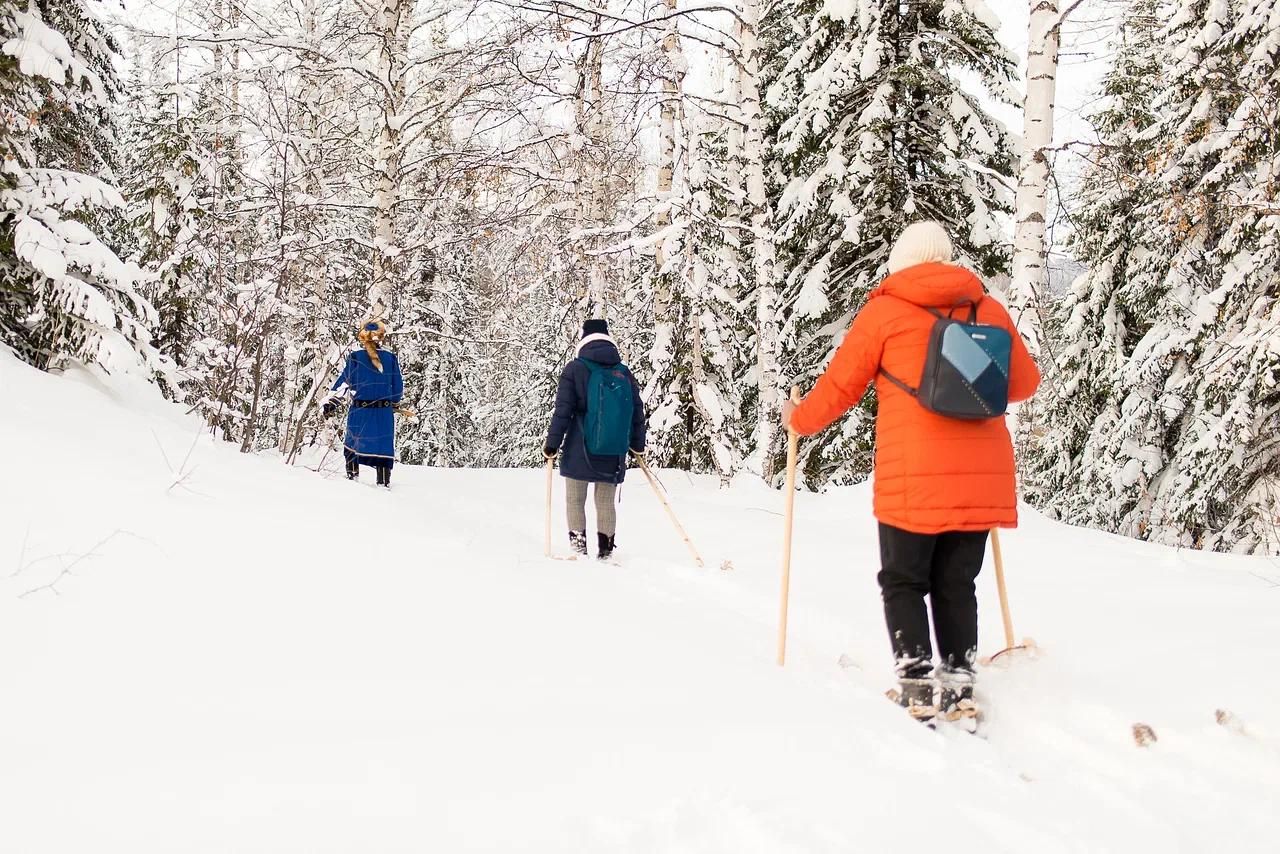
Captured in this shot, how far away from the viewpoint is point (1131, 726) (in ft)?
10.7

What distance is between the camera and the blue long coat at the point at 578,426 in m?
6.37

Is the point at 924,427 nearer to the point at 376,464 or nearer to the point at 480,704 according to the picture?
the point at 480,704

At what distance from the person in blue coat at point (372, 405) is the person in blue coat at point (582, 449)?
134 inches

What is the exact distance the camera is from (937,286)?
336 centimetres

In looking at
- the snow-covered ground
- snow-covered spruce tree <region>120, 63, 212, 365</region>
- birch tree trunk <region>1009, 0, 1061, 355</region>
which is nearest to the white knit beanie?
the snow-covered ground

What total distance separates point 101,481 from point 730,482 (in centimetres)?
868

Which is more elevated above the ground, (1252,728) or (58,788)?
(58,788)

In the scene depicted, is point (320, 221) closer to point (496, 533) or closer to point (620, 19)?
point (620, 19)

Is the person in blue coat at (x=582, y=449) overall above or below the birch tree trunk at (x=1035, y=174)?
below

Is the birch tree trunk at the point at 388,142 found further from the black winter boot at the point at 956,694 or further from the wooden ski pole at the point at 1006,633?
the black winter boot at the point at 956,694

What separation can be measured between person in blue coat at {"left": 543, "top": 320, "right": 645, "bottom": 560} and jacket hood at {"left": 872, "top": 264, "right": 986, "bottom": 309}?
3.33 metres

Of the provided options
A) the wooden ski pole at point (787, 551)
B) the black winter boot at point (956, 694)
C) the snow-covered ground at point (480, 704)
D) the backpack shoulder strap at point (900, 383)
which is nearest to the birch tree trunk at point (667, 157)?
the wooden ski pole at point (787, 551)

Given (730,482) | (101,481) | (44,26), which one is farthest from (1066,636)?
(44,26)

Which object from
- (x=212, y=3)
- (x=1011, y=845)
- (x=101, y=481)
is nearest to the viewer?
(x=1011, y=845)
